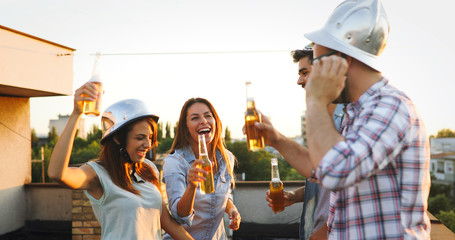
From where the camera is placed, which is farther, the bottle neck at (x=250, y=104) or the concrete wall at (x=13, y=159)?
the concrete wall at (x=13, y=159)

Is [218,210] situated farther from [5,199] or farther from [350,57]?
[5,199]

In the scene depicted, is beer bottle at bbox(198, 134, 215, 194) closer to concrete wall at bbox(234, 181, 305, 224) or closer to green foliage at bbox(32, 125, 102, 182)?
concrete wall at bbox(234, 181, 305, 224)

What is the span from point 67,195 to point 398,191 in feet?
32.8

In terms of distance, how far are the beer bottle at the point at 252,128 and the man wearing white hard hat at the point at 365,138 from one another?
580mm

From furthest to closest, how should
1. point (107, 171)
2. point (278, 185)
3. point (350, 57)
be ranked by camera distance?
point (278, 185)
point (107, 171)
point (350, 57)

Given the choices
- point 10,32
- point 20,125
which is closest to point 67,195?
point 20,125

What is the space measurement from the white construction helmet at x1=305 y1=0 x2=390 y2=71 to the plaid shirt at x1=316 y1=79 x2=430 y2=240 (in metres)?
0.14

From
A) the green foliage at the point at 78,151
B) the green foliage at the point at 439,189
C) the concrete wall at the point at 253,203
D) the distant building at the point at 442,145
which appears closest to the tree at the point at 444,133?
the distant building at the point at 442,145

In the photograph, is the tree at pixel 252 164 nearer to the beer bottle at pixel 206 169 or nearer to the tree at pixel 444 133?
the beer bottle at pixel 206 169

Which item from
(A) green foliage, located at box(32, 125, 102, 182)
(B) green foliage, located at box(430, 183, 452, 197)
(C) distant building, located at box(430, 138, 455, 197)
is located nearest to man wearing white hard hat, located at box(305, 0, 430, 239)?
(A) green foliage, located at box(32, 125, 102, 182)

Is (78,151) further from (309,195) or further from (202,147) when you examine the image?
(309,195)

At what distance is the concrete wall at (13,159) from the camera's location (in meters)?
10.6

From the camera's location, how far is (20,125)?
11547 mm

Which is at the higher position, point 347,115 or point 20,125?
point 20,125
